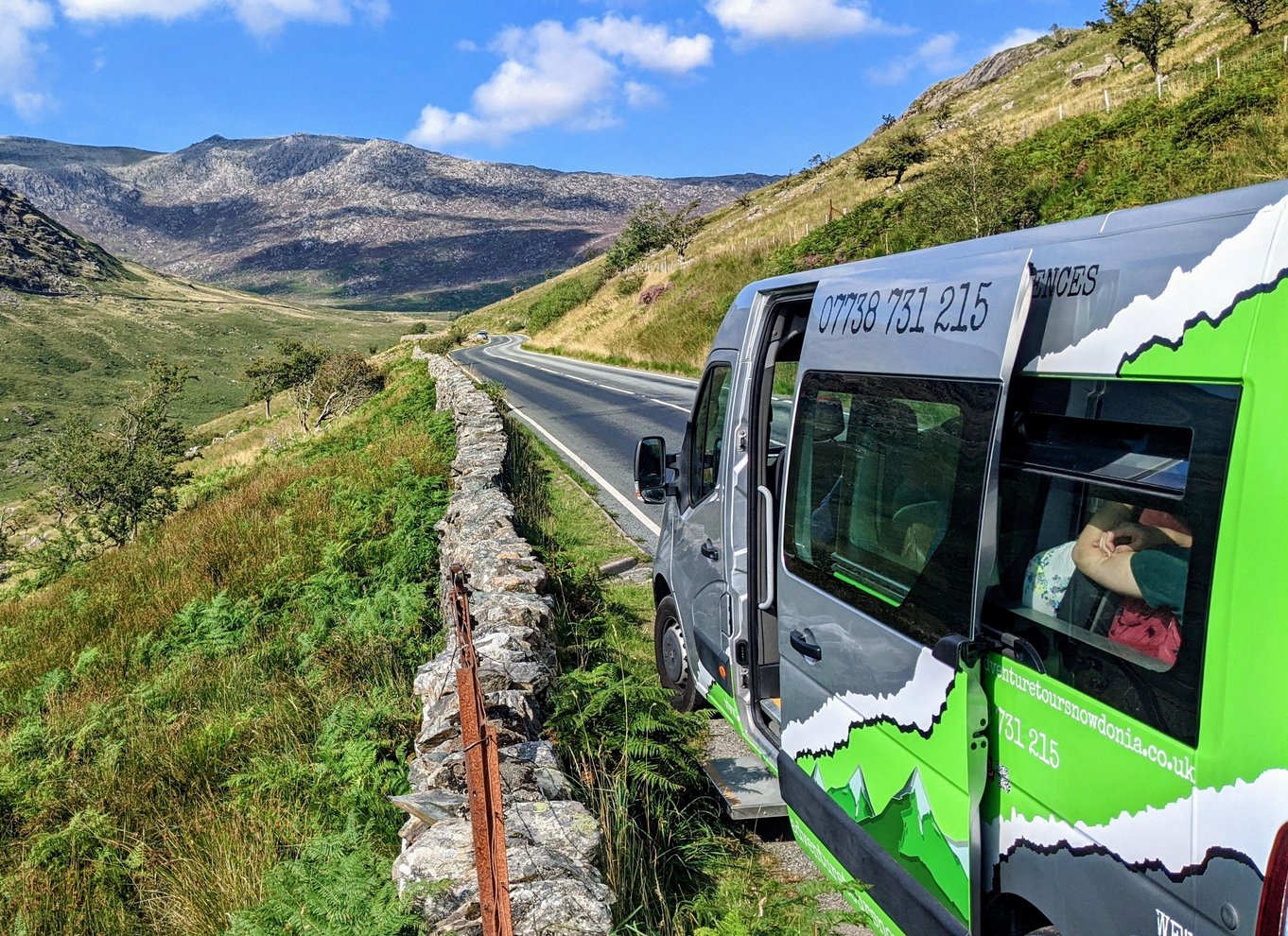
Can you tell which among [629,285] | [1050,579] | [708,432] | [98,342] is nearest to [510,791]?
[708,432]

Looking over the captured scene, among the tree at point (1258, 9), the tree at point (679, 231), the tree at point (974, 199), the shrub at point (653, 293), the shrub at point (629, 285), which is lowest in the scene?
the shrub at point (653, 293)

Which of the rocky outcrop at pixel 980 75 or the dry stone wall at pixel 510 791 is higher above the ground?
the rocky outcrop at pixel 980 75

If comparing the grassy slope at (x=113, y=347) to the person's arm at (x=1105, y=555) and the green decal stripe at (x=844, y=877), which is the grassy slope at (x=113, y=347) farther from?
the person's arm at (x=1105, y=555)

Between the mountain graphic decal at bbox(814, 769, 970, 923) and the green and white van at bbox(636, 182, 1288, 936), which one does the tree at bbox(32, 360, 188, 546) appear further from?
the mountain graphic decal at bbox(814, 769, 970, 923)

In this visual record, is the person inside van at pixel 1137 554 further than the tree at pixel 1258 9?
No

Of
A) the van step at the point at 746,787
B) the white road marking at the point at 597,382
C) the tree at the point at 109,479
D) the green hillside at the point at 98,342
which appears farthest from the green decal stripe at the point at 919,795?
the green hillside at the point at 98,342

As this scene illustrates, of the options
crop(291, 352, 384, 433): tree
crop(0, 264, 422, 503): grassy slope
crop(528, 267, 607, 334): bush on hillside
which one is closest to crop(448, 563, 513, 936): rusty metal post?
crop(291, 352, 384, 433): tree

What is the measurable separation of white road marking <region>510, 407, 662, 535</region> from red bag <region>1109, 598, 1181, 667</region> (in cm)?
486

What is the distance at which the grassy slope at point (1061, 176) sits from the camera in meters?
19.1

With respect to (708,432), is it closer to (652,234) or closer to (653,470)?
(653,470)

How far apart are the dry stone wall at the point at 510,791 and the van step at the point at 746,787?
94cm

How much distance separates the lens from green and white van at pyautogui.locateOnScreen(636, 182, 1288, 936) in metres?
1.71

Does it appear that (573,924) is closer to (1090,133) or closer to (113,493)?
(113,493)

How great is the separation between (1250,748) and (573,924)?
2.02m
